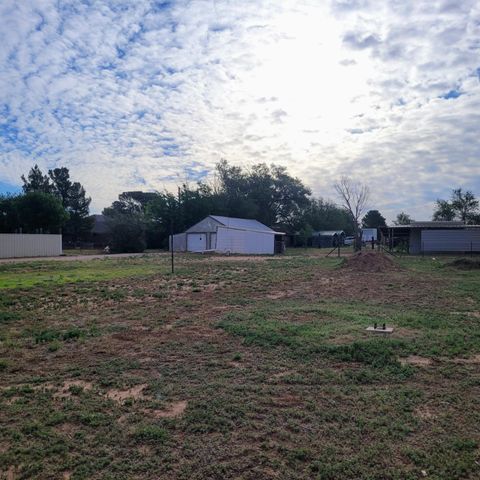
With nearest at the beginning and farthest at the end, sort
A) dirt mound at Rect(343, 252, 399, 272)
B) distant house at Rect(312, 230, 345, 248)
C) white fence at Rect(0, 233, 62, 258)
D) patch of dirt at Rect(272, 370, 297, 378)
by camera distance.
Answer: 1. patch of dirt at Rect(272, 370, 297, 378)
2. dirt mound at Rect(343, 252, 399, 272)
3. white fence at Rect(0, 233, 62, 258)
4. distant house at Rect(312, 230, 345, 248)

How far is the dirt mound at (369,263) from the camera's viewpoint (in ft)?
61.4

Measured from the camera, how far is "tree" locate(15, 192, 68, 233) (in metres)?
37.8

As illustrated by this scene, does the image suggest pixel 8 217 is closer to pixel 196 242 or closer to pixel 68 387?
pixel 196 242

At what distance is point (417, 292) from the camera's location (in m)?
11.9

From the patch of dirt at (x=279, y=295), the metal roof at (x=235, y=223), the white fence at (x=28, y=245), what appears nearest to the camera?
the patch of dirt at (x=279, y=295)

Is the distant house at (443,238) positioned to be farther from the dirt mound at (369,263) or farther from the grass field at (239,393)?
the grass field at (239,393)

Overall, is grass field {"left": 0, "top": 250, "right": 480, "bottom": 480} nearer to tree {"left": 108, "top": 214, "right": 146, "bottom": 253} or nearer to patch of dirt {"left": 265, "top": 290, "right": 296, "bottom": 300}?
patch of dirt {"left": 265, "top": 290, "right": 296, "bottom": 300}

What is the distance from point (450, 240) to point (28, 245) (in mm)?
34708

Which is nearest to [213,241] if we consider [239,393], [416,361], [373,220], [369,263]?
[369,263]

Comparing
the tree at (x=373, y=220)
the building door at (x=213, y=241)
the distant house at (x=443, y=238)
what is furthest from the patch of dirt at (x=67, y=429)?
the tree at (x=373, y=220)

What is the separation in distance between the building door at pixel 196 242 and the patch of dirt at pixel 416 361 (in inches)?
1396

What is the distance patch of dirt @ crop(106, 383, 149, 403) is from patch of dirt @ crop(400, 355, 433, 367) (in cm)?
329

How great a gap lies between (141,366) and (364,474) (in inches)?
128

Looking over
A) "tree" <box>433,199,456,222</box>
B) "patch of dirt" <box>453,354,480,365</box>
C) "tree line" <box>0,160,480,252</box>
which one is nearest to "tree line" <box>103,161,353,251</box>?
"tree line" <box>0,160,480,252</box>
